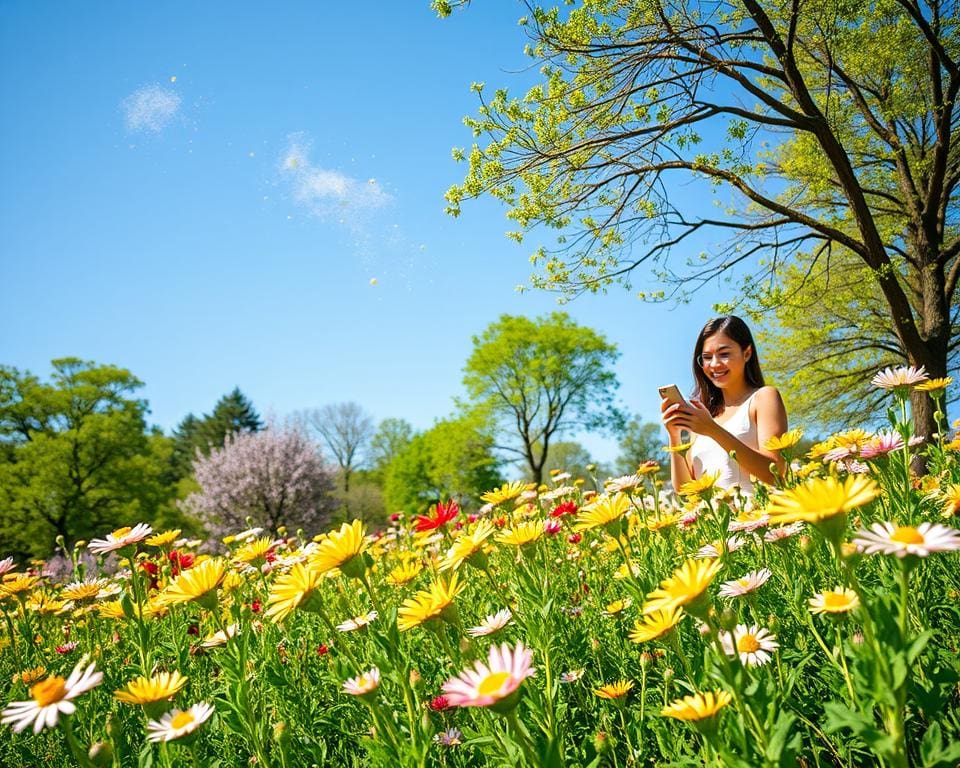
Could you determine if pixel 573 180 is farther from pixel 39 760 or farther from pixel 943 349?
pixel 39 760

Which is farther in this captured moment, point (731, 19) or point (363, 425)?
point (363, 425)

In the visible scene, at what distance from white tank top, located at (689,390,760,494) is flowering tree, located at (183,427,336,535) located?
57.6 ft

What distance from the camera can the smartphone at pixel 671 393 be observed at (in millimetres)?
3100

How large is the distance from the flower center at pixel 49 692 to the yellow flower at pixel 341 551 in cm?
53

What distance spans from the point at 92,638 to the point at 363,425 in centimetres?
4001

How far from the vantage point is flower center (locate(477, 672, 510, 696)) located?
87 centimetres

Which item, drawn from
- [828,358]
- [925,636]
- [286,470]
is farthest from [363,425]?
[925,636]

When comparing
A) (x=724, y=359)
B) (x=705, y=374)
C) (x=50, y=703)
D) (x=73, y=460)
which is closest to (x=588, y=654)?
(x=50, y=703)

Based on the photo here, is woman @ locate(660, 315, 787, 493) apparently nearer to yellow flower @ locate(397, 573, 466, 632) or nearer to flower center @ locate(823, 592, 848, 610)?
flower center @ locate(823, 592, 848, 610)

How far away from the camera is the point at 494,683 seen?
888 millimetres

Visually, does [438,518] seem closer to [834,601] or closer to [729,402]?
[834,601]

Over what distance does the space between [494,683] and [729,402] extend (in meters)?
4.31

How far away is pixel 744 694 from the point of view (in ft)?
2.84

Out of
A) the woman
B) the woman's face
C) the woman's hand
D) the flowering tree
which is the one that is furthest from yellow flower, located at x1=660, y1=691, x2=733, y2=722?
the flowering tree
